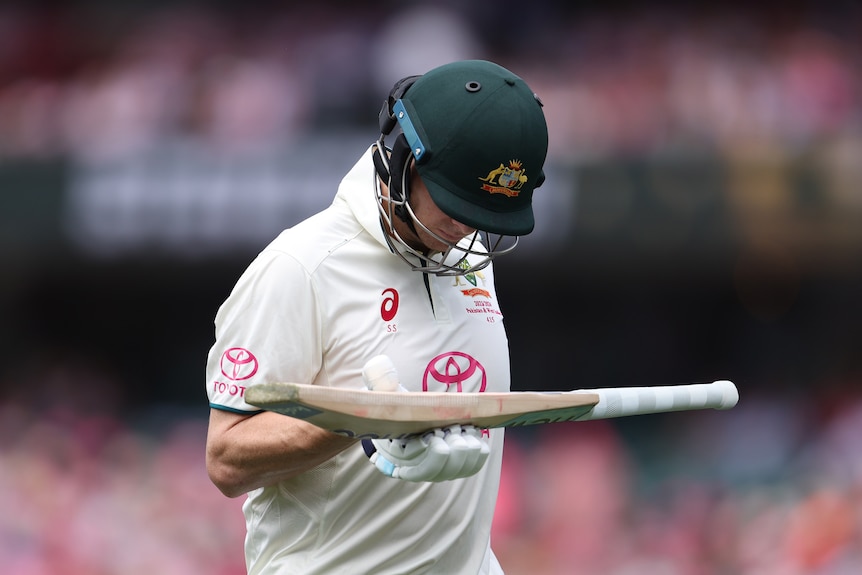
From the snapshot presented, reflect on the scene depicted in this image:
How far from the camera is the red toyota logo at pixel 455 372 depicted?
2211 mm

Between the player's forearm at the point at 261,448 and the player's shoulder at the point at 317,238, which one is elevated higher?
the player's shoulder at the point at 317,238

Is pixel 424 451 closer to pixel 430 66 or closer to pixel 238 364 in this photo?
pixel 238 364

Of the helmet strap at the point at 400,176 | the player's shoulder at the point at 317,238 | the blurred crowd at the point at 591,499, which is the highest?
the helmet strap at the point at 400,176

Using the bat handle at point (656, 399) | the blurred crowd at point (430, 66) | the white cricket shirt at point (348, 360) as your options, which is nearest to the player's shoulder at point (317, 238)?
the white cricket shirt at point (348, 360)

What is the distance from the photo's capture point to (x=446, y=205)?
211 cm

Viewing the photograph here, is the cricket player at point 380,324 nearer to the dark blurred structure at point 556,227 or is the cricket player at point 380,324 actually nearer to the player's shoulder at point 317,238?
the player's shoulder at point 317,238

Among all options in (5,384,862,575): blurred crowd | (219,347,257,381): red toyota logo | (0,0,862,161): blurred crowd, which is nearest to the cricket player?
(219,347,257,381): red toyota logo

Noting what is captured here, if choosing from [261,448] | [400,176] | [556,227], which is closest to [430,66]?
[556,227]

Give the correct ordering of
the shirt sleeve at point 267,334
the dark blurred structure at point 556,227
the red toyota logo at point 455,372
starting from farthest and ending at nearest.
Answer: the dark blurred structure at point 556,227
the red toyota logo at point 455,372
the shirt sleeve at point 267,334

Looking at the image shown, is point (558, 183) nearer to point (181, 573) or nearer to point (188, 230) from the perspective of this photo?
point (188, 230)

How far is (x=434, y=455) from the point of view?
1.80 metres

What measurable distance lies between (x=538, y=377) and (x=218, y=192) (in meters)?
2.75

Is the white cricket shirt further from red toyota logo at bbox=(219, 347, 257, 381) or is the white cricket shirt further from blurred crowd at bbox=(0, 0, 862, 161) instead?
blurred crowd at bbox=(0, 0, 862, 161)

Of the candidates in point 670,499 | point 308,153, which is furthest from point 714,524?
point 308,153
